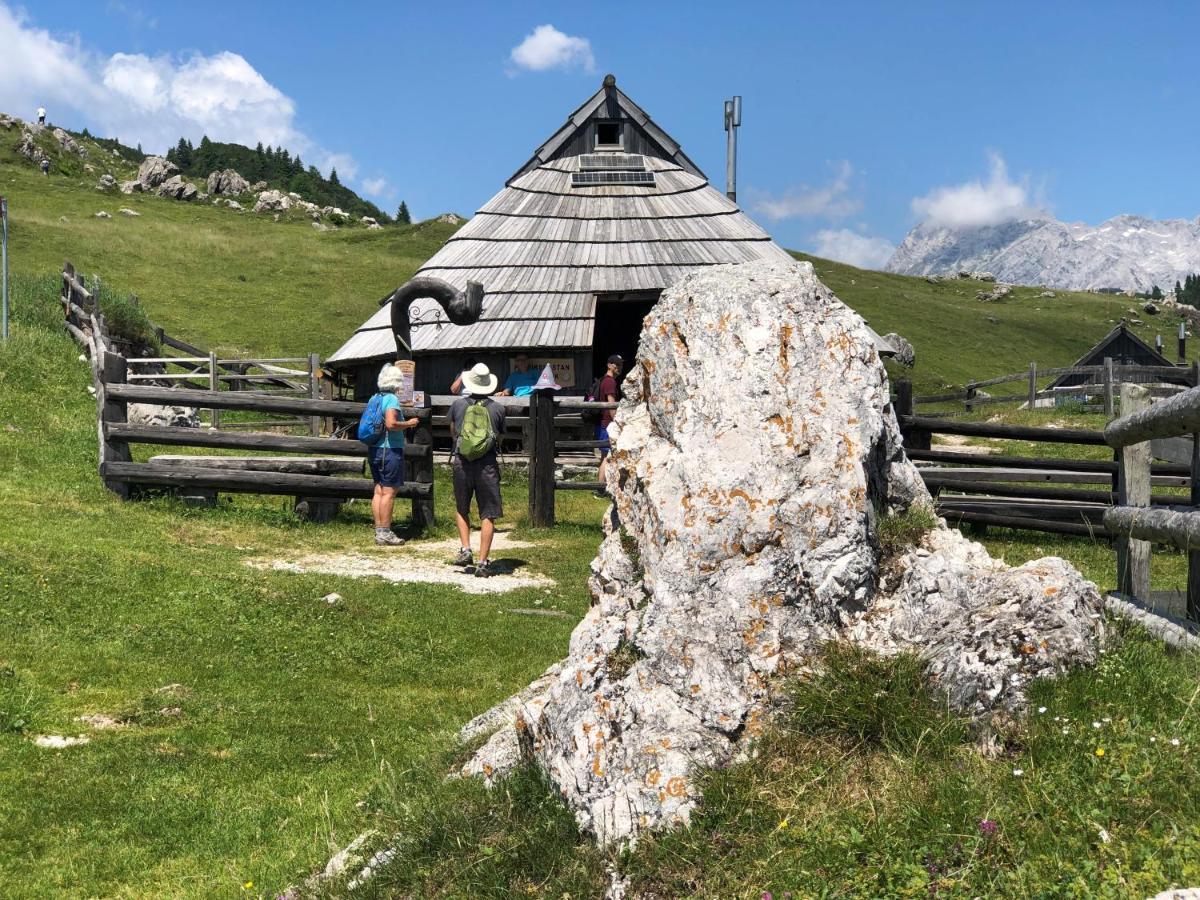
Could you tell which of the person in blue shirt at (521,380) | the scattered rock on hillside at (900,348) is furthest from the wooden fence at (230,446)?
the scattered rock on hillside at (900,348)

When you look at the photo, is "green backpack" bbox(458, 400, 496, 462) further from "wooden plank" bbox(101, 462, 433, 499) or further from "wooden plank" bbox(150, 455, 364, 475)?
"wooden plank" bbox(150, 455, 364, 475)

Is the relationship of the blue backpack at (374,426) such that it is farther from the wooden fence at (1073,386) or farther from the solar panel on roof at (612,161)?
the wooden fence at (1073,386)

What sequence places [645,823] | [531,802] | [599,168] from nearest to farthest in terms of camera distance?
[645,823]
[531,802]
[599,168]

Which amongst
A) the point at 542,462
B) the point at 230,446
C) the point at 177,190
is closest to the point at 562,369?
the point at 542,462

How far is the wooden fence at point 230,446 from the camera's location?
12594 mm

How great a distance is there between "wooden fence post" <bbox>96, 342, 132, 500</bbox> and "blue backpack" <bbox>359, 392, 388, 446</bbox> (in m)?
2.59

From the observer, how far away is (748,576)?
13.2 ft

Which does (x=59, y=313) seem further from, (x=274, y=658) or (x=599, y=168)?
(x=274, y=658)

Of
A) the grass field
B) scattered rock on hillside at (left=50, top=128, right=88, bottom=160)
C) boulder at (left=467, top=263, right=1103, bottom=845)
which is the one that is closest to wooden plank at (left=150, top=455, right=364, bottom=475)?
the grass field

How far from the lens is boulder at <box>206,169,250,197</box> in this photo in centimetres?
7250

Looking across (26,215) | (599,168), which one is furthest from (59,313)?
(26,215)

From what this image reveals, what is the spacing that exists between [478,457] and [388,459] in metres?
1.57

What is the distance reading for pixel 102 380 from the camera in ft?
42.4

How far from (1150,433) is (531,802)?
329 centimetres
